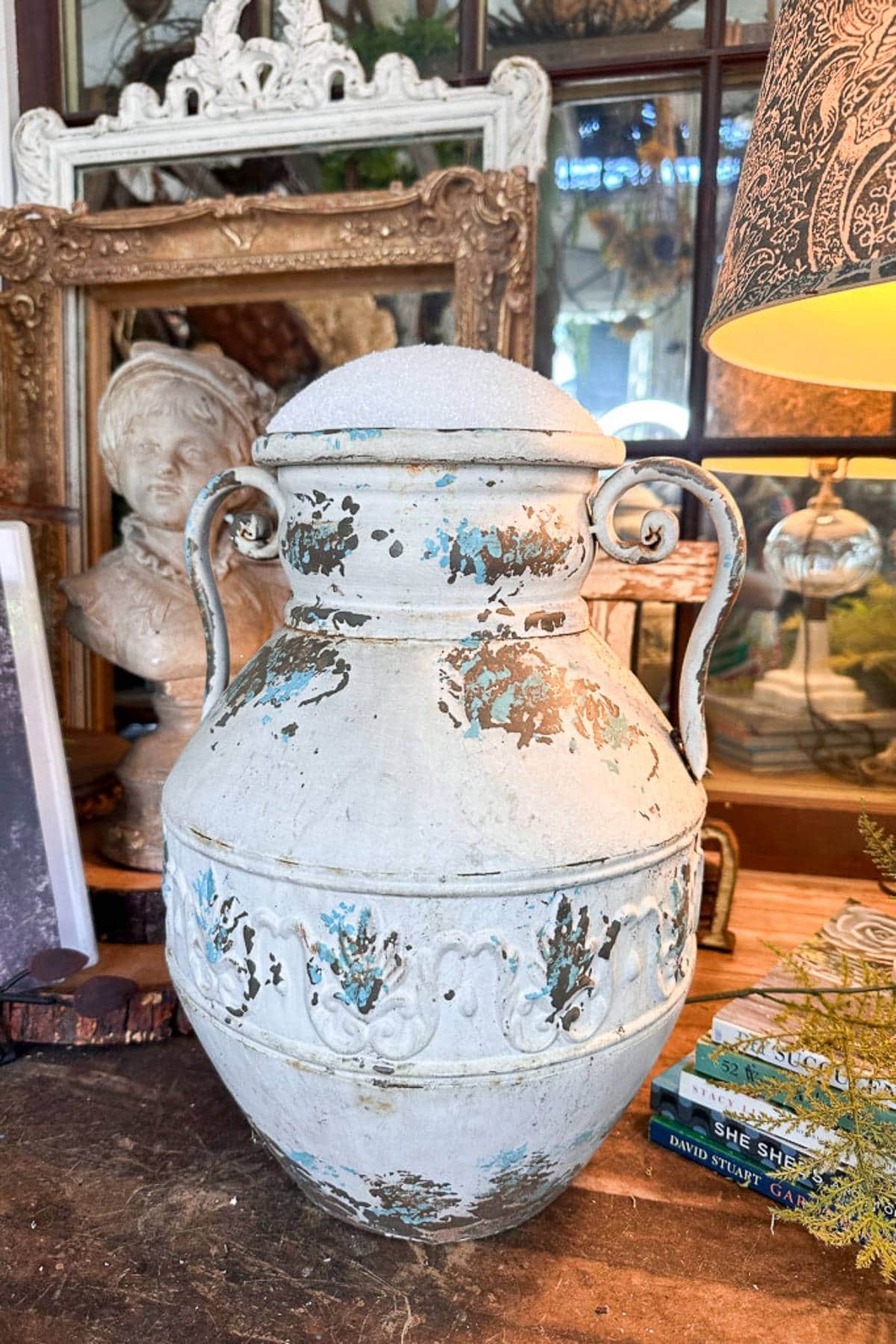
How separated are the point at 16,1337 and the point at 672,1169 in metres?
0.50

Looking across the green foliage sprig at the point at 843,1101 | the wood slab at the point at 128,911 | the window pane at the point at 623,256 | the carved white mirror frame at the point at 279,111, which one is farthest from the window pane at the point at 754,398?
the wood slab at the point at 128,911

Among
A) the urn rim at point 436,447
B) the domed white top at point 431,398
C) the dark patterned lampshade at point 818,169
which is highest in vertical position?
the dark patterned lampshade at point 818,169

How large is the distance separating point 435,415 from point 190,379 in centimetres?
63

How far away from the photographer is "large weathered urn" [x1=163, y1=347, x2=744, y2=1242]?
615 millimetres

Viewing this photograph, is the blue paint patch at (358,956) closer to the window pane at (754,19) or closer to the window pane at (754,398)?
the window pane at (754,398)

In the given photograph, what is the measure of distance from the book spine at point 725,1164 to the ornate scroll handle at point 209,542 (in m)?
0.52

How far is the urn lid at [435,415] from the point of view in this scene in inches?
25.3

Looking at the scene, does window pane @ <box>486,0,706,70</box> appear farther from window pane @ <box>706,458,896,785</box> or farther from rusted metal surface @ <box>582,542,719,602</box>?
rusted metal surface @ <box>582,542,719,602</box>

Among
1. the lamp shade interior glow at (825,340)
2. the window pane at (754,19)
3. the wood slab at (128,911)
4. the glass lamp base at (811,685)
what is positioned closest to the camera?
the lamp shade interior glow at (825,340)

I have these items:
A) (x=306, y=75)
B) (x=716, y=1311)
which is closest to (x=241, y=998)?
(x=716, y=1311)

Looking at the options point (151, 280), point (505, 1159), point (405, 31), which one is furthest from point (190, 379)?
point (505, 1159)

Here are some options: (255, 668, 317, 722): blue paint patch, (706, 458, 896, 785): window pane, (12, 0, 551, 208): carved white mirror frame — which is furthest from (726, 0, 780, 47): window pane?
(255, 668, 317, 722): blue paint patch

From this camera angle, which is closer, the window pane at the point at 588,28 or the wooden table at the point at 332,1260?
the wooden table at the point at 332,1260

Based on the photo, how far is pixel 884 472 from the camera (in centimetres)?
139
